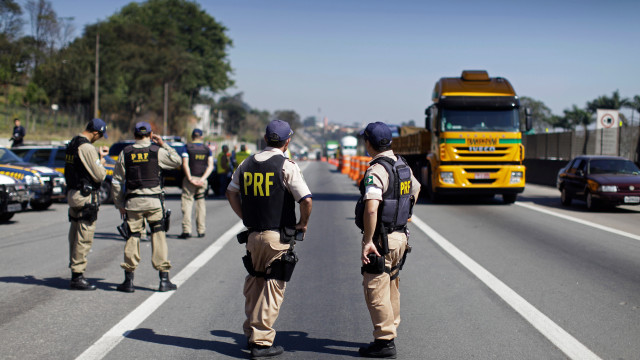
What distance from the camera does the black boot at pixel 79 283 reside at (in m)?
7.80

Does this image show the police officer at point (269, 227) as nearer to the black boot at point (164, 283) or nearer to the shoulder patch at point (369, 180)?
the shoulder patch at point (369, 180)

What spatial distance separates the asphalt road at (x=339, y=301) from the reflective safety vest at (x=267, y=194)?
105cm

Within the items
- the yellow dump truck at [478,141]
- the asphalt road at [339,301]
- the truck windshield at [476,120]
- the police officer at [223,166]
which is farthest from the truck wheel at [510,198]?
the police officer at [223,166]

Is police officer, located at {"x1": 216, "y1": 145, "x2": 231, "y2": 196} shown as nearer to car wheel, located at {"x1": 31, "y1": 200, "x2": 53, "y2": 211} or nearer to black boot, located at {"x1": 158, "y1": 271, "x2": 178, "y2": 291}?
car wheel, located at {"x1": 31, "y1": 200, "x2": 53, "y2": 211}

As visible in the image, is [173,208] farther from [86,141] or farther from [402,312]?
[402,312]

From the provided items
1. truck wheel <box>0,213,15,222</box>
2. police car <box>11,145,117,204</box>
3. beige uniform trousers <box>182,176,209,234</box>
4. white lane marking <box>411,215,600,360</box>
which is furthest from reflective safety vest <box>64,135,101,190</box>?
police car <box>11,145,117,204</box>

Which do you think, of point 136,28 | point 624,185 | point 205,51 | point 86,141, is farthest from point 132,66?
point 86,141

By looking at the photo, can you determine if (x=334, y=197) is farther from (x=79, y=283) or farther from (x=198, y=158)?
(x=79, y=283)

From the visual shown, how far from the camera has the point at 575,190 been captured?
1933 centimetres

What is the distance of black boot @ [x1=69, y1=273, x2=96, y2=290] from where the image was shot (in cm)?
780

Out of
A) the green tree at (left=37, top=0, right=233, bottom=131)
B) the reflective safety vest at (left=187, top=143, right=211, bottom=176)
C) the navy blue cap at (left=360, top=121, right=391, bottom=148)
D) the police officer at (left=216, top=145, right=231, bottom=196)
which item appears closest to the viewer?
the navy blue cap at (left=360, top=121, right=391, bottom=148)

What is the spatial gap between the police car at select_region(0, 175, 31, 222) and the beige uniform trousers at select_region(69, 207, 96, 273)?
7.45 m

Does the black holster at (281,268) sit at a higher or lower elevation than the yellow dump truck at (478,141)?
lower

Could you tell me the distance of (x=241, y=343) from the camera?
226 inches
